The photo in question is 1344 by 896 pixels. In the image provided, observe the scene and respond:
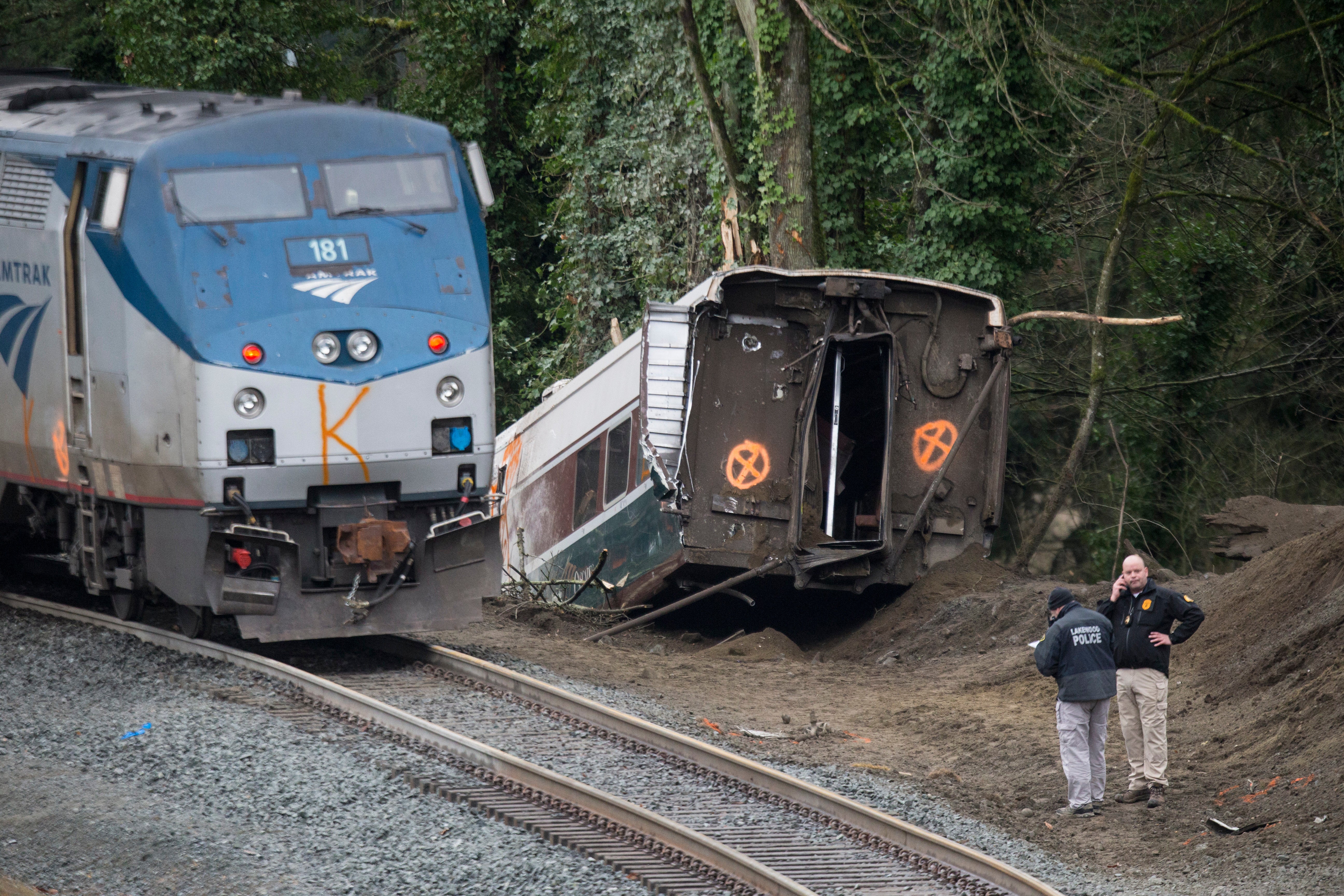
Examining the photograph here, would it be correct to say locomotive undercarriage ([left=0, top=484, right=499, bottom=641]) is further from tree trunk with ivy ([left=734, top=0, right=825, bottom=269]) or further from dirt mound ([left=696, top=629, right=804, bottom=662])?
tree trunk with ivy ([left=734, top=0, right=825, bottom=269])

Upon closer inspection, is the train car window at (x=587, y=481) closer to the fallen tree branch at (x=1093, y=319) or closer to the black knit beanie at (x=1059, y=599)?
the fallen tree branch at (x=1093, y=319)

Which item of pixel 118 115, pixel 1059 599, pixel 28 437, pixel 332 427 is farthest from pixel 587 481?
pixel 1059 599

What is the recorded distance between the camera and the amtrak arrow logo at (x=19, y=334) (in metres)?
10.5

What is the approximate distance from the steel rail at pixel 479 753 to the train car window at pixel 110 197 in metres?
2.90

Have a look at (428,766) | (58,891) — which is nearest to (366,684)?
(428,766)

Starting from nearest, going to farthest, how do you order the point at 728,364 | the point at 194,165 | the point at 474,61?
the point at 194,165, the point at 728,364, the point at 474,61

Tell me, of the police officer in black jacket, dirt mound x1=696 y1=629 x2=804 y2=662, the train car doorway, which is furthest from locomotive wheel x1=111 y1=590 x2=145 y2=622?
the police officer in black jacket

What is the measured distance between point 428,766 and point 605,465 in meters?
6.42

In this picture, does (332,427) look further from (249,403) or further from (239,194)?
(239,194)

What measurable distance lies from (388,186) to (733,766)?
4.56 metres

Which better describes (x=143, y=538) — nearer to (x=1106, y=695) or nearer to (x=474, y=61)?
(x=1106, y=695)

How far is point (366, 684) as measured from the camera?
32.6 feet

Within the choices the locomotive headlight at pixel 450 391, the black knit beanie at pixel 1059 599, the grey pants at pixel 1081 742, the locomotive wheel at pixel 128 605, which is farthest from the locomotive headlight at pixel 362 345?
the grey pants at pixel 1081 742

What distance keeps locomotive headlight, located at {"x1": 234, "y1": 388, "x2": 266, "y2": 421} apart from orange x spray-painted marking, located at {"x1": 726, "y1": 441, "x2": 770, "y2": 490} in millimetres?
4858
